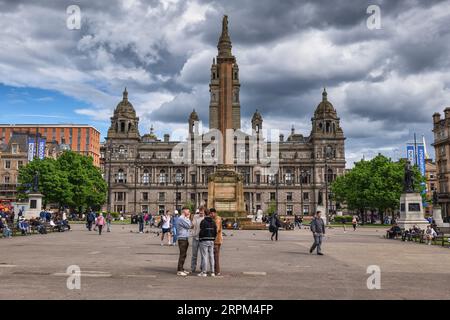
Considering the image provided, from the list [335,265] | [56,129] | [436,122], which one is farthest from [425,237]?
[56,129]

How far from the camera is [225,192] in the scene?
141 ft

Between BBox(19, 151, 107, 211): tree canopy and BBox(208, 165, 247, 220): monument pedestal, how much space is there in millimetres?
39386

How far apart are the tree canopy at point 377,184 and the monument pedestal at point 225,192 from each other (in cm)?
4002

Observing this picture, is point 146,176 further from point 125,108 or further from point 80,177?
point 80,177

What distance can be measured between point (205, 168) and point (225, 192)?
81.7 m

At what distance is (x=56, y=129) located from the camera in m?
164

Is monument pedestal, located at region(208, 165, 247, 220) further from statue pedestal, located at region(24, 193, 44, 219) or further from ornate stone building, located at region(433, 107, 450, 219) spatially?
ornate stone building, located at region(433, 107, 450, 219)

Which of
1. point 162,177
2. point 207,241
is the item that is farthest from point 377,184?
point 207,241

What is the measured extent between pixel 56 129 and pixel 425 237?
508ft

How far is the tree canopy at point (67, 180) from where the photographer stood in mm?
74250

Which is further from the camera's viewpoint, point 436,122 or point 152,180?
point 152,180

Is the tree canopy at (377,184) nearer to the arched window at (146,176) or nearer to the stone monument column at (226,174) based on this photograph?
the stone monument column at (226,174)

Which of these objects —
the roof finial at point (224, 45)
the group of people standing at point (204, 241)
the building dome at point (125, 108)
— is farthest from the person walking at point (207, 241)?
the building dome at point (125, 108)
